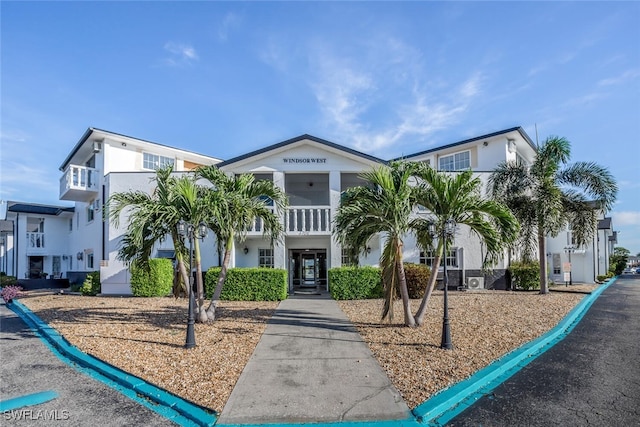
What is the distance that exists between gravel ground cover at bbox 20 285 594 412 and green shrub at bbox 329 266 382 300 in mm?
830

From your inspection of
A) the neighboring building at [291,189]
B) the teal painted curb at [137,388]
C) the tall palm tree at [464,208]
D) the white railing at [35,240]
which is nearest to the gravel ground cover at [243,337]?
the teal painted curb at [137,388]

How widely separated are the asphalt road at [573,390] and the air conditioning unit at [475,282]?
9.15 m

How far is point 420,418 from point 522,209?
42.7ft

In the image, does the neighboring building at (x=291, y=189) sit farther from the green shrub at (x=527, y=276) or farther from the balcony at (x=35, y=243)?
the balcony at (x=35, y=243)

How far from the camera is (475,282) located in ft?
57.4

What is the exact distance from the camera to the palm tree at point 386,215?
845 cm

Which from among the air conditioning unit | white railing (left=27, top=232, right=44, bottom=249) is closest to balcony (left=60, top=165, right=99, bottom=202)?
white railing (left=27, top=232, right=44, bottom=249)

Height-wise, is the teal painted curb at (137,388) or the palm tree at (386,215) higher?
the palm tree at (386,215)

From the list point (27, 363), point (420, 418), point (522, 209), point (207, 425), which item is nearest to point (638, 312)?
point (522, 209)

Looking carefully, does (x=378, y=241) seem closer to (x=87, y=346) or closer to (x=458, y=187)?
(x=458, y=187)

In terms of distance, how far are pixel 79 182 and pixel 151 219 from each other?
14575mm

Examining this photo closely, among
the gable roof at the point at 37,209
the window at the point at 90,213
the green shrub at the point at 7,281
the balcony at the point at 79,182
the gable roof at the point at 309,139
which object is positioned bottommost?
the green shrub at the point at 7,281

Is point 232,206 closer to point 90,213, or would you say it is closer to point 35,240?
point 90,213

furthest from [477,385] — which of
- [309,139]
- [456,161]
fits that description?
[456,161]
